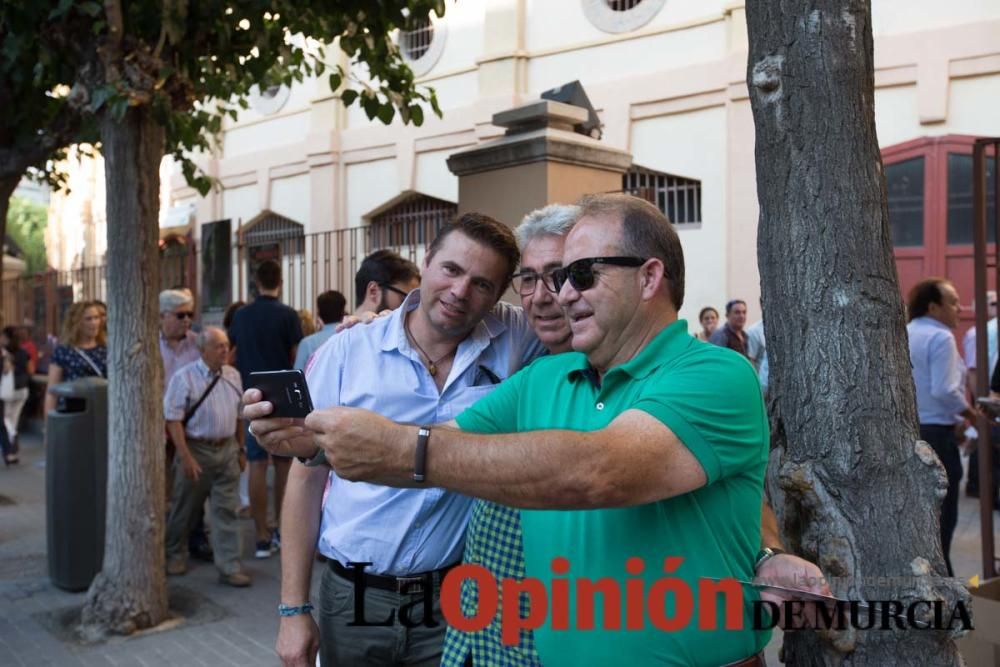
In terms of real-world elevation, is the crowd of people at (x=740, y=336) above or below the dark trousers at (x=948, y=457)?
above

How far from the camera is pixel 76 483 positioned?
6398mm

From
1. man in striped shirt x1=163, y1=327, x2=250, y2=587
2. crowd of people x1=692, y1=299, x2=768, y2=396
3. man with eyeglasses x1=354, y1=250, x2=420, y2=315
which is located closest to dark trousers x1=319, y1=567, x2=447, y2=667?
man with eyeglasses x1=354, y1=250, x2=420, y2=315

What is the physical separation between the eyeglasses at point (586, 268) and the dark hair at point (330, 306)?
555cm

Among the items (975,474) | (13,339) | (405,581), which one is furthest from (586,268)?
(13,339)

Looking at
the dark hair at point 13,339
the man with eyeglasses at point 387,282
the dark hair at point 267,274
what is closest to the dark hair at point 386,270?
the man with eyeglasses at point 387,282

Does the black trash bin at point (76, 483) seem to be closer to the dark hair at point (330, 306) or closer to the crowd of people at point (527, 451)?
the dark hair at point (330, 306)

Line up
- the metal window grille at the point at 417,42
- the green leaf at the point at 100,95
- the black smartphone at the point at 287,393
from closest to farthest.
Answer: the black smartphone at the point at 287,393
the green leaf at the point at 100,95
the metal window grille at the point at 417,42

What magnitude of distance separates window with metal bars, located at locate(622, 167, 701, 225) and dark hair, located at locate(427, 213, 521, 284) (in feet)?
33.4

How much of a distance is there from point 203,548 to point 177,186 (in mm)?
15821

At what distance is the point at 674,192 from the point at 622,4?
2.89m

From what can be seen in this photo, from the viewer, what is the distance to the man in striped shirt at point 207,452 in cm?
637

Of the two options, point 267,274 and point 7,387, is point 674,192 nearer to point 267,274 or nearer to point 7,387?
point 267,274

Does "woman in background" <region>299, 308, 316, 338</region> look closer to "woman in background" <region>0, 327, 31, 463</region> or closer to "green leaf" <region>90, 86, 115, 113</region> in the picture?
"green leaf" <region>90, 86, 115, 113</region>

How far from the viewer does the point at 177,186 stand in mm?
21250
